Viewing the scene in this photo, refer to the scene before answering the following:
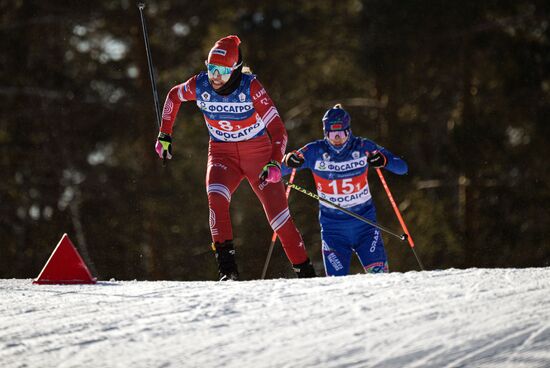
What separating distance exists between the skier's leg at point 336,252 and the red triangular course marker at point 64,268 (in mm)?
1993

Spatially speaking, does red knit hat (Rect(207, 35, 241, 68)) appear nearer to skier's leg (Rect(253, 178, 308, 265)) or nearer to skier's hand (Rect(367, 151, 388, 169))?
skier's leg (Rect(253, 178, 308, 265))

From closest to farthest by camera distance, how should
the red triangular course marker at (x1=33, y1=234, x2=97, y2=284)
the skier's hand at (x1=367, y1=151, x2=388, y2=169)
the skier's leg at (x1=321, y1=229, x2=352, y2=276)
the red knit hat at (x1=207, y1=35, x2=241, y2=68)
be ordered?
the red triangular course marker at (x1=33, y1=234, x2=97, y2=284) < the red knit hat at (x1=207, y1=35, x2=241, y2=68) < the skier's hand at (x1=367, y1=151, x2=388, y2=169) < the skier's leg at (x1=321, y1=229, x2=352, y2=276)

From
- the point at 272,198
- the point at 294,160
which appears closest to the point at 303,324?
the point at 272,198

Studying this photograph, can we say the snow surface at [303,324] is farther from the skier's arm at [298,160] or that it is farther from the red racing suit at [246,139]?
the skier's arm at [298,160]

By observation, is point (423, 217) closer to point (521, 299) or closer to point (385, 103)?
point (385, 103)

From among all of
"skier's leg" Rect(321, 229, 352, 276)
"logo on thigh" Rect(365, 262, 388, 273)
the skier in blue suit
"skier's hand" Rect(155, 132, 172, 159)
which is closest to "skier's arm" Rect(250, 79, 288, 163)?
"skier's hand" Rect(155, 132, 172, 159)

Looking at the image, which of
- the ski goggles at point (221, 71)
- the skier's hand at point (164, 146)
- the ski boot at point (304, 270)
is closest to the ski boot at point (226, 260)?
the ski boot at point (304, 270)

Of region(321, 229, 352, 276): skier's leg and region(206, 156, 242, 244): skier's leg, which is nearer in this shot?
region(206, 156, 242, 244): skier's leg

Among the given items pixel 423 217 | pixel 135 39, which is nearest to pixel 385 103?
pixel 423 217

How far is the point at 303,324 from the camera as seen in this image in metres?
3.86

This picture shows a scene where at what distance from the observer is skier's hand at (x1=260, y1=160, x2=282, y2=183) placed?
633cm

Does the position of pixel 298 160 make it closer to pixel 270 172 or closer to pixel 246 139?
pixel 246 139

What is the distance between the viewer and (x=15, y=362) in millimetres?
3545

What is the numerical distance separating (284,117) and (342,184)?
34.2 feet
